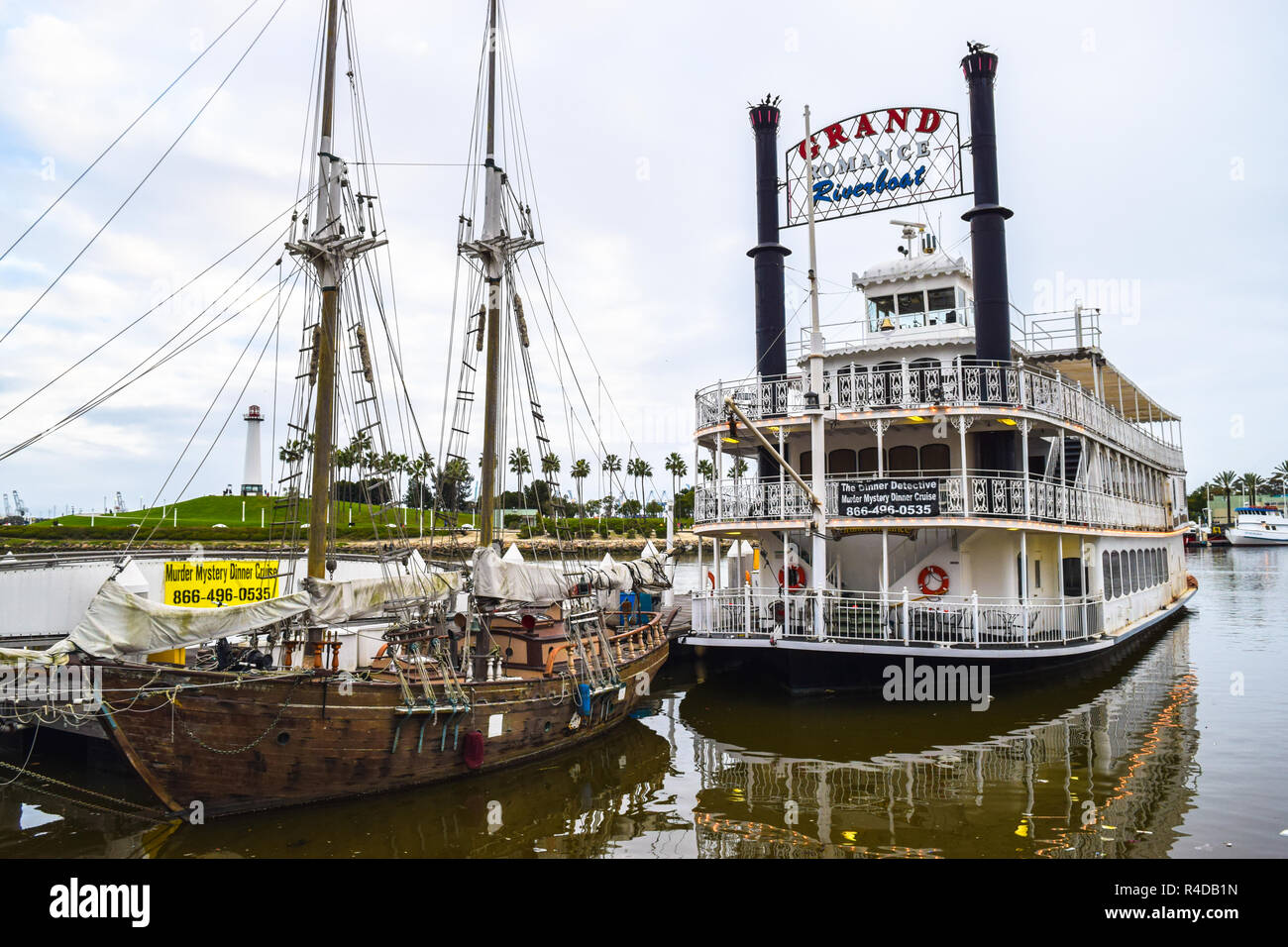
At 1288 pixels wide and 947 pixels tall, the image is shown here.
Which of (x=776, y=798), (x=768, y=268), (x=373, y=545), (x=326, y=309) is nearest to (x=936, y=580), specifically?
(x=776, y=798)

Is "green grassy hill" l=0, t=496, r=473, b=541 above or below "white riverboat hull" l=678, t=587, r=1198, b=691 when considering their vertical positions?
above

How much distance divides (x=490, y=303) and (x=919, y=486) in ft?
36.1

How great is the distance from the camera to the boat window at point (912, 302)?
24142 millimetres

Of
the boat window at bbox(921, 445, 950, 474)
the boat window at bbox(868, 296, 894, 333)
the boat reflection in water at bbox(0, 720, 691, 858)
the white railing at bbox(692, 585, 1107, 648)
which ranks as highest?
the boat window at bbox(868, 296, 894, 333)

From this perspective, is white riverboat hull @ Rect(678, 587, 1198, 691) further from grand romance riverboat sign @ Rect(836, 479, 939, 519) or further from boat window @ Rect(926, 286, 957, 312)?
boat window @ Rect(926, 286, 957, 312)

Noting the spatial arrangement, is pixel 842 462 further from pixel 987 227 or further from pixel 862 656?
pixel 987 227

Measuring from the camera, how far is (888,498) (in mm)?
18750

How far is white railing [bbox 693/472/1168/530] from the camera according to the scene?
18828mm

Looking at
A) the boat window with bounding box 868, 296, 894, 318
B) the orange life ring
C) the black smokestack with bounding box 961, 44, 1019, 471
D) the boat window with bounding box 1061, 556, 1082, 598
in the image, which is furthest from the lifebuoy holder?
the boat window with bounding box 868, 296, 894, 318

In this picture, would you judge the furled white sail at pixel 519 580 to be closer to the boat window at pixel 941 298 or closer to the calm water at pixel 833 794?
the calm water at pixel 833 794

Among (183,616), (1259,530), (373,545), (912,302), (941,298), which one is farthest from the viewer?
(1259,530)

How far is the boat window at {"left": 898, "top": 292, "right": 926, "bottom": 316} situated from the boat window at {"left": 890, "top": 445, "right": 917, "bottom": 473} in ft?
15.8
